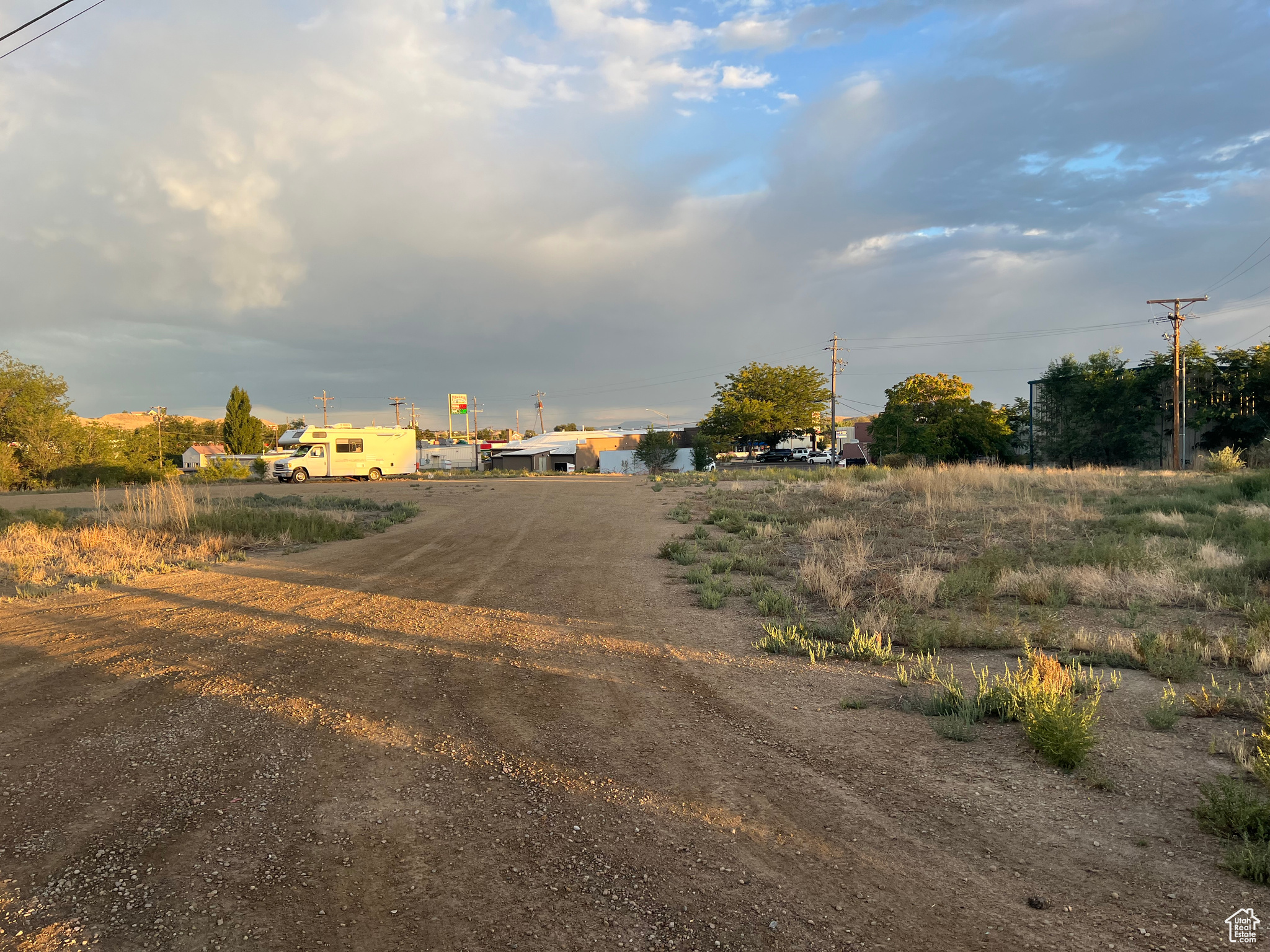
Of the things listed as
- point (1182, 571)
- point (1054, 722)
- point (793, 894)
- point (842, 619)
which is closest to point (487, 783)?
point (793, 894)

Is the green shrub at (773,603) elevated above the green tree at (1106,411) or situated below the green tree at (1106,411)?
below

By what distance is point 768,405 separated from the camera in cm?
6769

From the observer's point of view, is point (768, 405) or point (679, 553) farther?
point (768, 405)

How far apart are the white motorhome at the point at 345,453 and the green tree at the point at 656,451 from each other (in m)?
25.0

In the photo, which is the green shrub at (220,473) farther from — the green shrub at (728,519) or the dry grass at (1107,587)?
the dry grass at (1107,587)

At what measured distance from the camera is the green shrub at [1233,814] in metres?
3.11

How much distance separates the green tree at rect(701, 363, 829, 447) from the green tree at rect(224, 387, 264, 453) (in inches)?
2021

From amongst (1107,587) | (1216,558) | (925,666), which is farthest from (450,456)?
(925,666)

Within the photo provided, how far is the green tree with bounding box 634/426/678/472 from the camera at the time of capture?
206 ft

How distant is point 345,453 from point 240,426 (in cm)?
4670

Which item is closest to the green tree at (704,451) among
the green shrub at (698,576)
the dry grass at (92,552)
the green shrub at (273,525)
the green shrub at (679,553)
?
the green shrub at (273,525)

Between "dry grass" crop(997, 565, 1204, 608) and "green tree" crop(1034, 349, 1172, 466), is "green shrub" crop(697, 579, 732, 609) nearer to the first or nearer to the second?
"dry grass" crop(997, 565, 1204, 608)

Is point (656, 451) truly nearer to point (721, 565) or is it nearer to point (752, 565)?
point (721, 565)

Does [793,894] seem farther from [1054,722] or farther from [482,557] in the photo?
[482,557]
